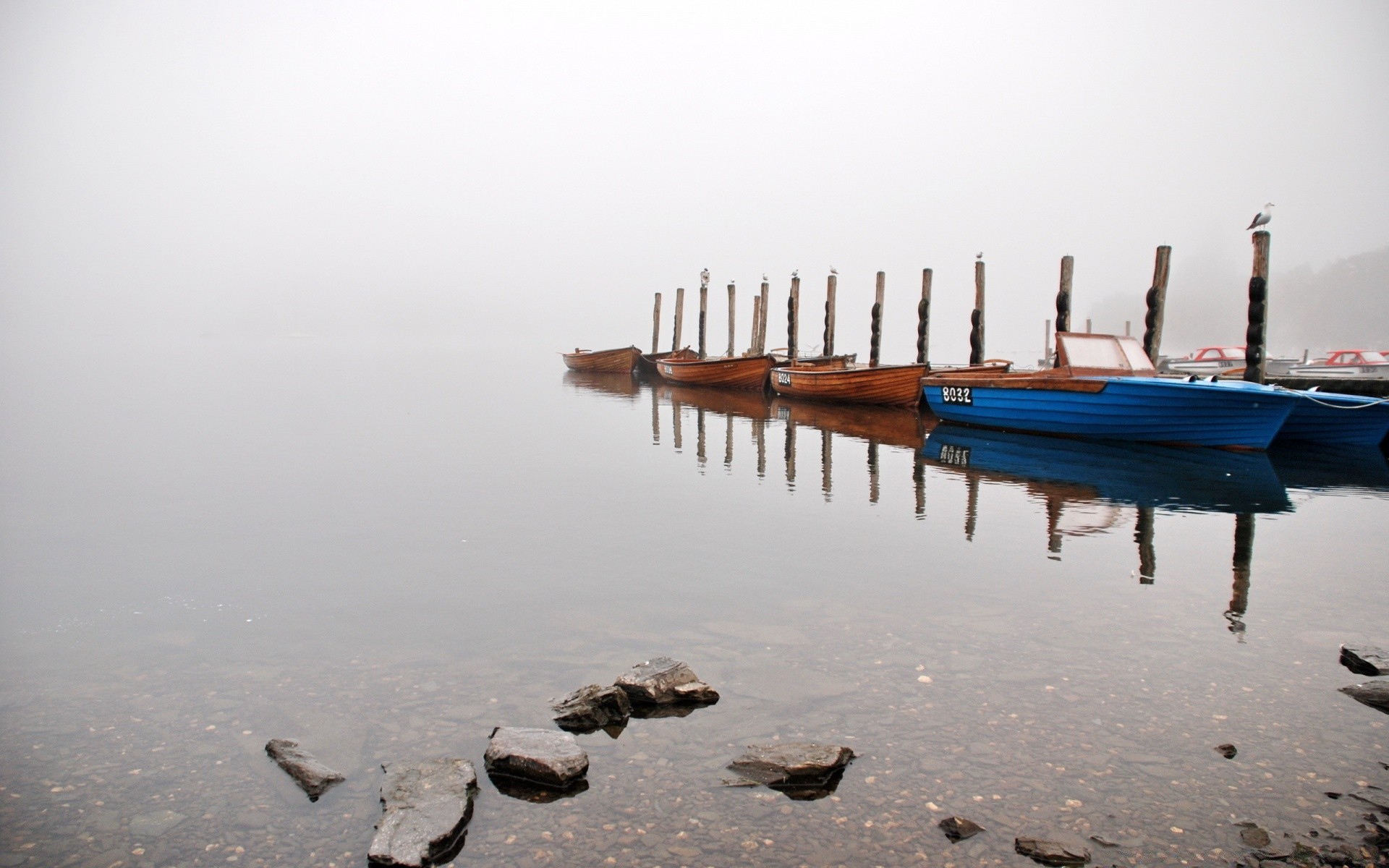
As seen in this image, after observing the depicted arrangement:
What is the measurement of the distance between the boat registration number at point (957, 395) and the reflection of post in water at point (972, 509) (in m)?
6.85

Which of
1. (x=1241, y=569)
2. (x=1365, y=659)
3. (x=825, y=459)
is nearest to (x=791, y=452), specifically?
(x=825, y=459)

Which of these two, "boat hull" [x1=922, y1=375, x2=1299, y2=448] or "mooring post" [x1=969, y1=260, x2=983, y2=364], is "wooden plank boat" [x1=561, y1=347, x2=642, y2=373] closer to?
"mooring post" [x1=969, y1=260, x2=983, y2=364]

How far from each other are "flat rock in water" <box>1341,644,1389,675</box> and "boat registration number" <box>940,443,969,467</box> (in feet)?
30.6

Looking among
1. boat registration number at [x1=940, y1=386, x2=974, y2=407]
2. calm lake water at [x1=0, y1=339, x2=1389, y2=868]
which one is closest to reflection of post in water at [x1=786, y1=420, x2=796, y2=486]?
calm lake water at [x1=0, y1=339, x2=1389, y2=868]

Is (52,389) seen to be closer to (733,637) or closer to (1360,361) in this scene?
(733,637)

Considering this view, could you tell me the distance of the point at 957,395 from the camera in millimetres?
20609

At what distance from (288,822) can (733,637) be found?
10.4ft

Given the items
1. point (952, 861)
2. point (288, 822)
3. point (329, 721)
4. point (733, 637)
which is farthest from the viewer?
point (733, 637)

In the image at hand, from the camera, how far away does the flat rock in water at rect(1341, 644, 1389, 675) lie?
555cm

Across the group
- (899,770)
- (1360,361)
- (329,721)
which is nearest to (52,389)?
(329,721)

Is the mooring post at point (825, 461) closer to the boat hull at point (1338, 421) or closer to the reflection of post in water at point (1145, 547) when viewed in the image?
the reflection of post in water at point (1145, 547)

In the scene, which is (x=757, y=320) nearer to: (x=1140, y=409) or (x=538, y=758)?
(x=1140, y=409)

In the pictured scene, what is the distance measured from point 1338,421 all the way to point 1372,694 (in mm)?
15078

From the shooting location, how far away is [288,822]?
3941 millimetres
